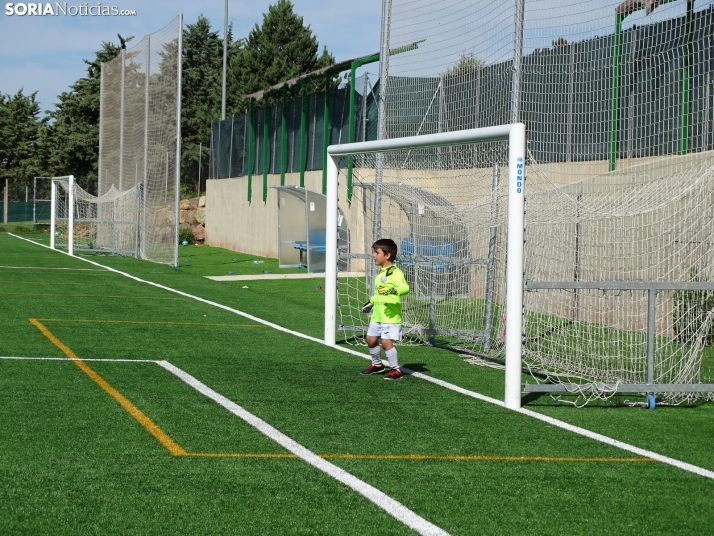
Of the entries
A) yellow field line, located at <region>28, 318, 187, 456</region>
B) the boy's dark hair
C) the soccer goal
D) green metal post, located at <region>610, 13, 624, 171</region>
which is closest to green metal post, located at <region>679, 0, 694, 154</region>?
green metal post, located at <region>610, 13, 624, 171</region>

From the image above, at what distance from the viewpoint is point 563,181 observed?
1319cm

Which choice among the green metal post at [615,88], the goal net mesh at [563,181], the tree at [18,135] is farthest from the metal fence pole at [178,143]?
the tree at [18,135]

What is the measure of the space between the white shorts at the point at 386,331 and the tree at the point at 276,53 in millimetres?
50158

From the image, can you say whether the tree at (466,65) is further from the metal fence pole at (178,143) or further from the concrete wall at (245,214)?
the metal fence pole at (178,143)

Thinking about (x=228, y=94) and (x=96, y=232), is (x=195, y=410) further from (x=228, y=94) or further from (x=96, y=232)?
(x=228, y=94)

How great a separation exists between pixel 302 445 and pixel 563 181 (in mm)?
7808

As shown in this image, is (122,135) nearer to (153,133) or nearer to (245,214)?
(153,133)

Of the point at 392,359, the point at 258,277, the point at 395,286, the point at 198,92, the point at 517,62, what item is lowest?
the point at 392,359

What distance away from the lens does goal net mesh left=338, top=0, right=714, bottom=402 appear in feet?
31.9

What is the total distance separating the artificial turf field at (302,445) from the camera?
16.3ft

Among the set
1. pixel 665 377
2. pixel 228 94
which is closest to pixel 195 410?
pixel 665 377

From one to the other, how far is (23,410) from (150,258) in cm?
2195

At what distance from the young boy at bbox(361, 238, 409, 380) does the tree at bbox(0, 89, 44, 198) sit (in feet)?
190

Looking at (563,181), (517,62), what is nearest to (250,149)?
(563,181)
